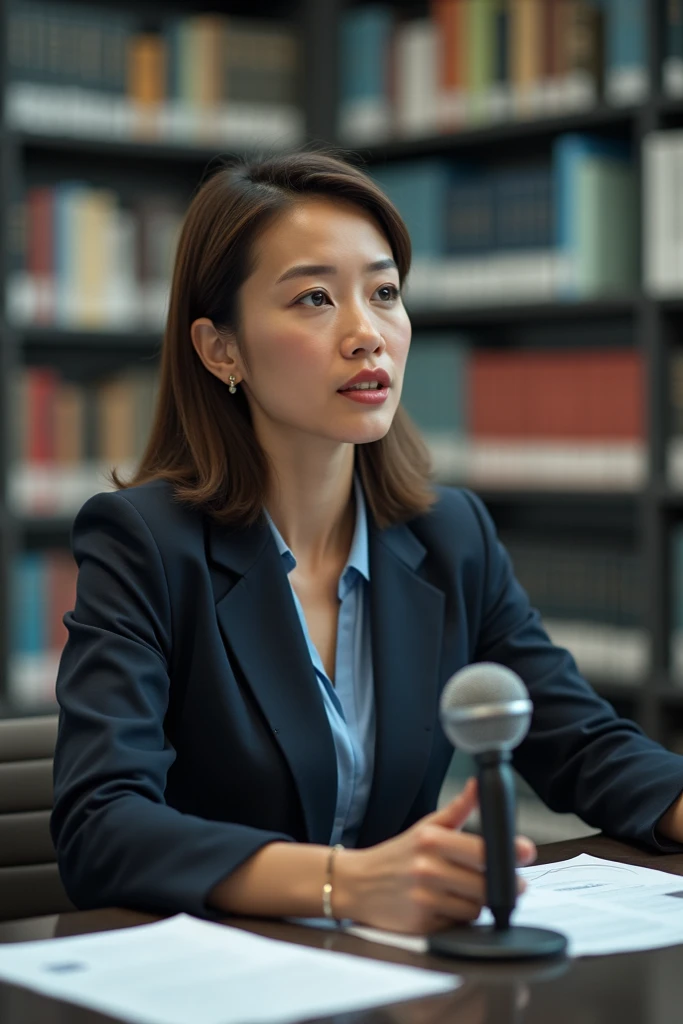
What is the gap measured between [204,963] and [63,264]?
3.02 metres

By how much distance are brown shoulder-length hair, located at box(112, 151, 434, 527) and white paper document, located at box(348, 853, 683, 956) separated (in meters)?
0.62

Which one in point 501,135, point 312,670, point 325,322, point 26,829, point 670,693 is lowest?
point 670,693

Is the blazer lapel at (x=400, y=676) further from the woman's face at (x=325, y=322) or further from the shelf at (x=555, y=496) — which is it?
the shelf at (x=555, y=496)

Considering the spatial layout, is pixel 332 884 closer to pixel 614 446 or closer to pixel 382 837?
pixel 382 837

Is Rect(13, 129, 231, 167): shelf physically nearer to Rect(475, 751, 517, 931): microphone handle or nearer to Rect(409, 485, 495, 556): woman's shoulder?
Rect(409, 485, 495, 556): woman's shoulder

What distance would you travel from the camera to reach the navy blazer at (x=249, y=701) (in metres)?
1.46

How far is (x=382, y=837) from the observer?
1807 mm

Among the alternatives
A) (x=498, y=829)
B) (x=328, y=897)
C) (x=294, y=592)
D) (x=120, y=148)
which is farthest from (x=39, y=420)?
(x=498, y=829)

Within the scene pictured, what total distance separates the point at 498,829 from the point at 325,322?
31.8 inches

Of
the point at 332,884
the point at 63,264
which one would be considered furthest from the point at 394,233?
the point at 63,264

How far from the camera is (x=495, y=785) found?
1.16 metres

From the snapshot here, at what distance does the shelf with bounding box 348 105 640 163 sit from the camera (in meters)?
3.62

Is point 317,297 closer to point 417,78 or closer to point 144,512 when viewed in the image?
point 144,512

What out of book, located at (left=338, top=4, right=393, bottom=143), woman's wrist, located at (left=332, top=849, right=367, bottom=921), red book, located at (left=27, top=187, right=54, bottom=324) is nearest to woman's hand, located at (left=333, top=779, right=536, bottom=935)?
woman's wrist, located at (left=332, top=849, right=367, bottom=921)
